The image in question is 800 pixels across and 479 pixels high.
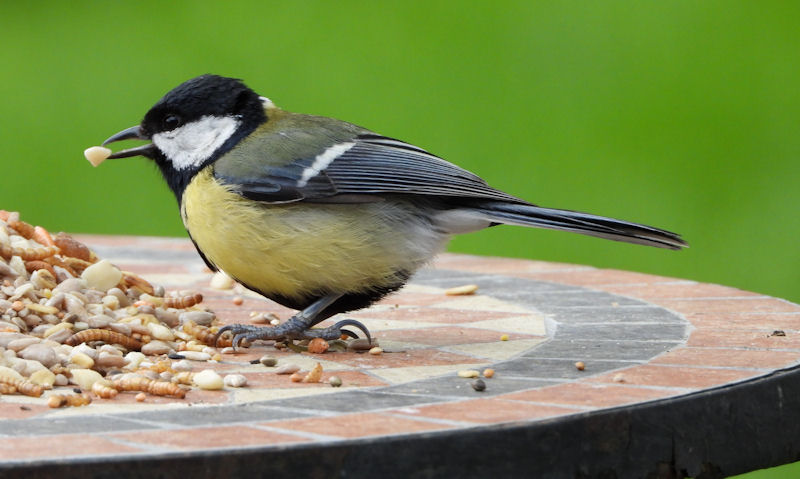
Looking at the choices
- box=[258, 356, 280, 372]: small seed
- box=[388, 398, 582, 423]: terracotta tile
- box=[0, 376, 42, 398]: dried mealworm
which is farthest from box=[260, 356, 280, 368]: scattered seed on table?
box=[388, 398, 582, 423]: terracotta tile

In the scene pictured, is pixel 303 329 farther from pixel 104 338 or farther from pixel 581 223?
pixel 581 223

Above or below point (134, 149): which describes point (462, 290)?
below

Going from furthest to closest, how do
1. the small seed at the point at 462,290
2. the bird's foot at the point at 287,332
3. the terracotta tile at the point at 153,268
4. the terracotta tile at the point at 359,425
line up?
the terracotta tile at the point at 153,268 < the small seed at the point at 462,290 < the bird's foot at the point at 287,332 < the terracotta tile at the point at 359,425

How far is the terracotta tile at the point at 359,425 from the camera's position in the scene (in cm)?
179

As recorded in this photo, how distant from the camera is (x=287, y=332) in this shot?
9.73 ft

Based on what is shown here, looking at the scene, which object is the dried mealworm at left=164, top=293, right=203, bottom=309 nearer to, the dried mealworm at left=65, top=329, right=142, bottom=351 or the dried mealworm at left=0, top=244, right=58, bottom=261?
the dried mealworm at left=0, top=244, right=58, bottom=261

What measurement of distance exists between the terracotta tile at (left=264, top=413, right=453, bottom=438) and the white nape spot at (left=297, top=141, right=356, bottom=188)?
1182 mm

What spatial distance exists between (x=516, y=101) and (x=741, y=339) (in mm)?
4280

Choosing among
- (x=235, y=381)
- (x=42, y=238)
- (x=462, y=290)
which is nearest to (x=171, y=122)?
(x=42, y=238)

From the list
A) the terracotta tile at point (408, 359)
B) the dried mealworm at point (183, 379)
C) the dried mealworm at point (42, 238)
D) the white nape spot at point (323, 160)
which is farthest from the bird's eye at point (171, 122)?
the dried mealworm at point (183, 379)

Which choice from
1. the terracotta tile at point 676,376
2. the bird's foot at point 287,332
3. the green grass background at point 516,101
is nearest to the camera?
the terracotta tile at point 676,376

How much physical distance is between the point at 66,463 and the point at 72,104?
6.25m

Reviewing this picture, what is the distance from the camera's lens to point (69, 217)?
278 inches

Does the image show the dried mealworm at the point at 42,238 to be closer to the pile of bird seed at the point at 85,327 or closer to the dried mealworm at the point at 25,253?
the pile of bird seed at the point at 85,327
